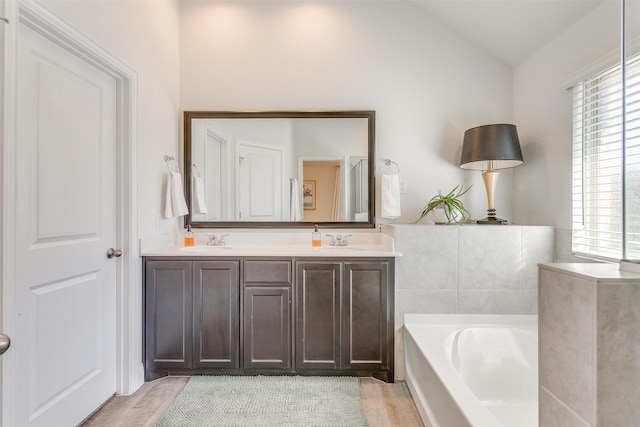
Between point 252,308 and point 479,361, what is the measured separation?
145cm

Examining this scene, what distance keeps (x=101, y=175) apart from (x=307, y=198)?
54.3 inches

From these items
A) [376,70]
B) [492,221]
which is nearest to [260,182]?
[376,70]

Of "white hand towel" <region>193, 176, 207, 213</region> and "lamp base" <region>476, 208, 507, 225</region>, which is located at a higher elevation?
"white hand towel" <region>193, 176, 207, 213</region>

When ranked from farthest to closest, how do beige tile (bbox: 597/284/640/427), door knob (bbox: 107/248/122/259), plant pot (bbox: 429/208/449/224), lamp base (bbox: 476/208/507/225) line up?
plant pot (bbox: 429/208/449/224) → lamp base (bbox: 476/208/507/225) → door knob (bbox: 107/248/122/259) → beige tile (bbox: 597/284/640/427)

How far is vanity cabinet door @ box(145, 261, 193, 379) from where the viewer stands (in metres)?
2.17

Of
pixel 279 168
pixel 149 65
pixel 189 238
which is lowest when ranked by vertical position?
pixel 189 238

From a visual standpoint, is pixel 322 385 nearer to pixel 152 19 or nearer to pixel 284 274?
pixel 284 274

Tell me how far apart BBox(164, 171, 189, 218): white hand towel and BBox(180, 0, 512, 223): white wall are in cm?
86

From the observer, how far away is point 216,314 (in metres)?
2.17

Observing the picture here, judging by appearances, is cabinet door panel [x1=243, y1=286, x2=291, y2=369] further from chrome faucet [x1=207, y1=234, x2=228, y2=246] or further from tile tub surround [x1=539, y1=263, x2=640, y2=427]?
tile tub surround [x1=539, y1=263, x2=640, y2=427]

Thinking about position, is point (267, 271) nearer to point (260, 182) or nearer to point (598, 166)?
point (260, 182)

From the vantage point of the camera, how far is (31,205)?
143 centimetres

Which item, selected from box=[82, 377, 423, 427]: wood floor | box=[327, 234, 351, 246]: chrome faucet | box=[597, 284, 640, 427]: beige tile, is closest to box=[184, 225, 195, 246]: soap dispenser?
box=[82, 377, 423, 427]: wood floor

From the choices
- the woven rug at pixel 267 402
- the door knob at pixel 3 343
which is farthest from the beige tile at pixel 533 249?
the door knob at pixel 3 343
